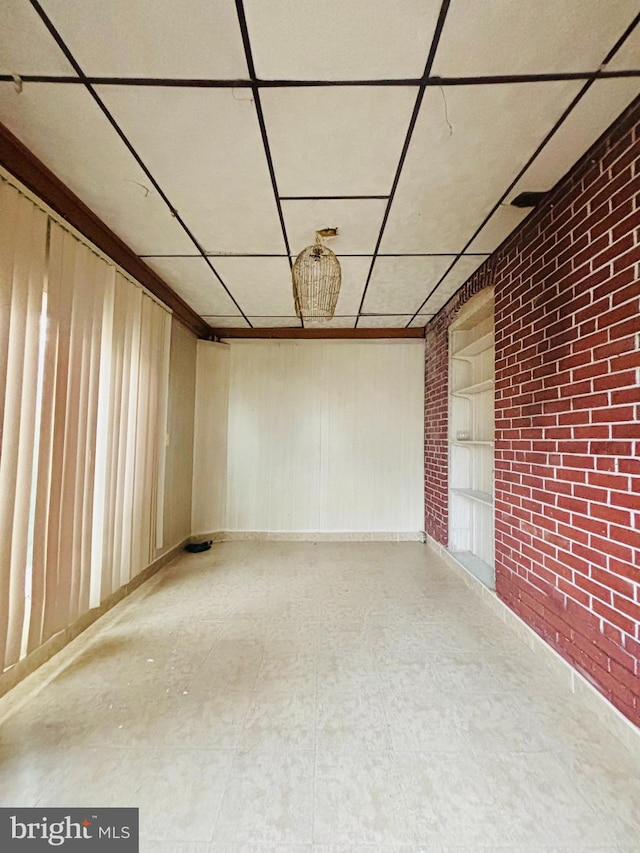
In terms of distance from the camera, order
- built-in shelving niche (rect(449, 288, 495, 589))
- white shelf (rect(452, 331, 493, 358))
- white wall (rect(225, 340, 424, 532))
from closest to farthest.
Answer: white shelf (rect(452, 331, 493, 358)) < built-in shelving niche (rect(449, 288, 495, 589)) < white wall (rect(225, 340, 424, 532))

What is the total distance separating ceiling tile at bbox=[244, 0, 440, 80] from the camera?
1.16 m

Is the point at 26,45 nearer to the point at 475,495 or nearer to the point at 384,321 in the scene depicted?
the point at 384,321

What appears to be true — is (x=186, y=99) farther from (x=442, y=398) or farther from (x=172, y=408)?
(x=442, y=398)

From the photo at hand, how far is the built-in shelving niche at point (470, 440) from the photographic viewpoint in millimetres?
3574

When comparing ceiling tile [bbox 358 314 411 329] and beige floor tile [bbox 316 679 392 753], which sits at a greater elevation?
ceiling tile [bbox 358 314 411 329]

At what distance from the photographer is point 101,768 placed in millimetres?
1431

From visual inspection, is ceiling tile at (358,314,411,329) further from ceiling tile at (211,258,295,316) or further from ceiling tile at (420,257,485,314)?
ceiling tile at (211,258,295,316)

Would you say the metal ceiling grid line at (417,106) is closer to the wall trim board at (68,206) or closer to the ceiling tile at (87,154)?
the ceiling tile at (87,154)

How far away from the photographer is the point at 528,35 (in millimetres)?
1246

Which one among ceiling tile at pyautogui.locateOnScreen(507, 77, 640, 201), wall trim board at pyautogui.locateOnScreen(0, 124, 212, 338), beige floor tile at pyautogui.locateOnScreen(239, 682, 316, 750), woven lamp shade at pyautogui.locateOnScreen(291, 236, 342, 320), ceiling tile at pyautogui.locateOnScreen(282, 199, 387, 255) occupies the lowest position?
beige floor tile at pyautogui.locateOnScreen(239, 682, 316, 750)

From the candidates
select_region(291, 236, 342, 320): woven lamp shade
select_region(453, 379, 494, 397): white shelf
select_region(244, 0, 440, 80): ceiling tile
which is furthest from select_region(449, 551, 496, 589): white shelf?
select_region(244, 0, 440, 80): ceiling tile

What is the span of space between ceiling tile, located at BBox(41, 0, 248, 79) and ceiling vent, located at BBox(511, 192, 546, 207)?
1635 mm

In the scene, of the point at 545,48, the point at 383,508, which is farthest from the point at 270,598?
the point at 545,48

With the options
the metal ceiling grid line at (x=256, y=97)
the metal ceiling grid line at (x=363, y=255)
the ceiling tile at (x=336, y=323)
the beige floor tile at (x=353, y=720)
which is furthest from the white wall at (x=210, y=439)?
the beige floor tile at (x=353, y=720)
